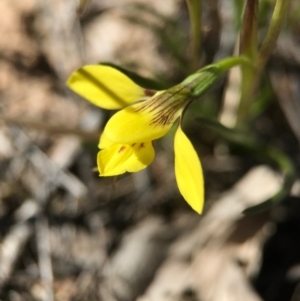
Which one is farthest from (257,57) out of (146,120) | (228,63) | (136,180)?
(136,180)

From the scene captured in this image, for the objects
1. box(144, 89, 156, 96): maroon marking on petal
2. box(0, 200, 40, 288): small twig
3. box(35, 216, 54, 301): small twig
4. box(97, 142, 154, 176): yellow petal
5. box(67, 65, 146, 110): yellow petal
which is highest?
box(67, 65, 146, 110): yellow petal

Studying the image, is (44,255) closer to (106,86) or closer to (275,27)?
(106,86)

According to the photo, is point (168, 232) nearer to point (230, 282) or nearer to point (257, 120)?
point (230, 282)

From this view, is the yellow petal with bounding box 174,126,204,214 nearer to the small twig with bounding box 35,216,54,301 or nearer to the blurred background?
the blurred background

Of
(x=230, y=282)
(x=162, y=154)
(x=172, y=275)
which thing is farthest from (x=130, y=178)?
(x=230, y=282)

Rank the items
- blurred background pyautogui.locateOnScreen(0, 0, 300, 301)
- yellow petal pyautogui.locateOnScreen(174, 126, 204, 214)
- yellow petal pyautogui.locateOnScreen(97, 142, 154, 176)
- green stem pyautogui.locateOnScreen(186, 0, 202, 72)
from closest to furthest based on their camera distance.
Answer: yellow petal pyautogui.locateOnScreen(174, 126, 204, 214), yellow petal pyautogui.locateOnScreen(97, 142, 154, 176), green stem pyautogui.locateOnScreen(186, 0, 202, 72), blurred background pyautogui.locateOnScreen(0, 0, 300, 301)

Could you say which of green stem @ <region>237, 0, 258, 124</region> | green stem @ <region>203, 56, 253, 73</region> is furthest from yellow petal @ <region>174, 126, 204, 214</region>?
green stem @ <region>237, 0, 258, 124</region>

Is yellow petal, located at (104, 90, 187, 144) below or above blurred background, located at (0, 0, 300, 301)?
above
